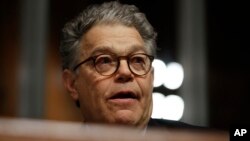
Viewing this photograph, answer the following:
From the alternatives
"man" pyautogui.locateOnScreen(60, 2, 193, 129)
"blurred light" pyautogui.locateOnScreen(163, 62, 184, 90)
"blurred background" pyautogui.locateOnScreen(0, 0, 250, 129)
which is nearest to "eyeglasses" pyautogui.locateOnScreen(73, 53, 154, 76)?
"man" pyautogui.locateOnScreen(60, 2, 193, 129)

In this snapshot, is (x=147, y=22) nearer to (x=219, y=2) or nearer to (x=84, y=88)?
(x=84, y=88)

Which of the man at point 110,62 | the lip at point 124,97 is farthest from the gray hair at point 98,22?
the lip at point 124,97

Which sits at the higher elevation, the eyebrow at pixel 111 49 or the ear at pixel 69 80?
the eyebrow at pixel 111 49

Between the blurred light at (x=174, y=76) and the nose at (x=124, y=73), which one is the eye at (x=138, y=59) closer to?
the nose at (x=124, y=73)

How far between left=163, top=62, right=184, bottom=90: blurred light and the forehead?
1.09ft

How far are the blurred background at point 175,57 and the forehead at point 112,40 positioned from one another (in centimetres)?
11

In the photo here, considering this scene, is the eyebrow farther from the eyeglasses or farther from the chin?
the chin

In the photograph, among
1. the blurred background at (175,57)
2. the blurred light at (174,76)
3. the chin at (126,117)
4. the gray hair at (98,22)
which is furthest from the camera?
the blurred light at (174,76)

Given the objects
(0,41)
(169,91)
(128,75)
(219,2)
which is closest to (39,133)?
(128,75)

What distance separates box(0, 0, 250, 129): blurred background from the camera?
107cm

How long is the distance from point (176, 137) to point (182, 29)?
1.14m

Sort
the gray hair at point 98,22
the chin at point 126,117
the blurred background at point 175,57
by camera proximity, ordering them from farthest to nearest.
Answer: the blurred background at point 175,57, the gray hair at point 98,22, the chin at point 126,117

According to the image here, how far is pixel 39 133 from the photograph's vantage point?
0.30 m

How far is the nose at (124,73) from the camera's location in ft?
2.57
